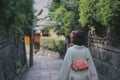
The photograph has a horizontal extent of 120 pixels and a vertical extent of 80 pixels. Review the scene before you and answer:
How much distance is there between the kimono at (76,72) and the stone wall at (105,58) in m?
3.22

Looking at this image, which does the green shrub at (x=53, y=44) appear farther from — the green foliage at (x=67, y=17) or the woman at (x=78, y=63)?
the woman at (x=78, y=63)

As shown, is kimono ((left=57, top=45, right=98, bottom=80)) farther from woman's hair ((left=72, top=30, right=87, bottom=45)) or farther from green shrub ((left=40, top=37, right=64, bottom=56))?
green shrub ((left=40, top=37, right=64, bottom=56))

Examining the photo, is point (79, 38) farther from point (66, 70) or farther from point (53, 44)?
point (53, 44)

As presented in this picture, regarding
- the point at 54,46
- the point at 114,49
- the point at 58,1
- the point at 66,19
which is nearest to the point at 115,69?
the point at 114,49

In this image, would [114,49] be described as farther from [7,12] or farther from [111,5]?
[7,12]

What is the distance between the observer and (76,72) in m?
6.95

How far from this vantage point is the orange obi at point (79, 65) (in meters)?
6.91

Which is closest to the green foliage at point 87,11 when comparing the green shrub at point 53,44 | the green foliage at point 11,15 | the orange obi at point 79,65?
the green foliage at point 11,15

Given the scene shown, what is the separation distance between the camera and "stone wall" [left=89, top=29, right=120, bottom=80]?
1042 cm

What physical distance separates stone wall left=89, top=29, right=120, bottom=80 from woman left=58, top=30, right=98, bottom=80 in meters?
3.24

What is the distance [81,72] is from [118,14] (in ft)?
8.95

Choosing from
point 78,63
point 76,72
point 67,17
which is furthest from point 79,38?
point 67,17

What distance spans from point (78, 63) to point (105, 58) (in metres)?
5.06

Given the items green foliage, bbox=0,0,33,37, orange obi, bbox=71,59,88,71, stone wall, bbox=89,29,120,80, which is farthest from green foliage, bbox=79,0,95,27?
A: orange obi, bbox=71,59,88,71
